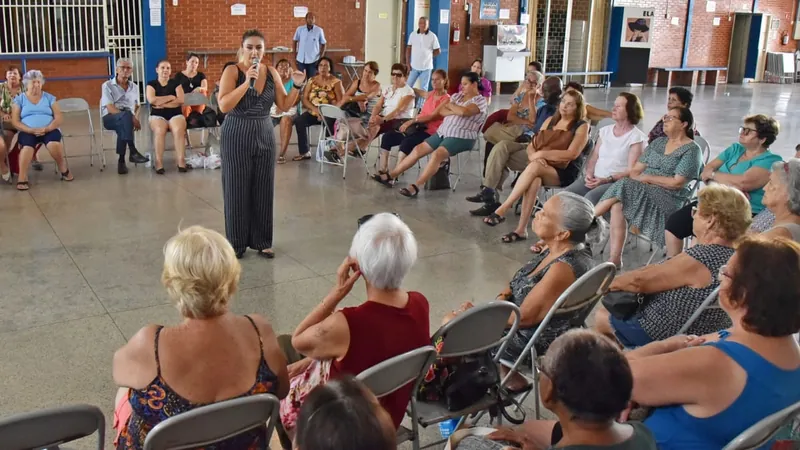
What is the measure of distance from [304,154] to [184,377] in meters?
6.53

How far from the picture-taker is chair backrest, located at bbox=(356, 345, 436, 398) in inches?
80.4

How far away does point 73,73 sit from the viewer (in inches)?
460

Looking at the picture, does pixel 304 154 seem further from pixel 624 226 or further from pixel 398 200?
pixel 624 226

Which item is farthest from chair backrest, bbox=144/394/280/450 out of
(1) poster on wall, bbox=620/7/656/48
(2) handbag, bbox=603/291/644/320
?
(1) poster on wall, bbox=620/7/656/48

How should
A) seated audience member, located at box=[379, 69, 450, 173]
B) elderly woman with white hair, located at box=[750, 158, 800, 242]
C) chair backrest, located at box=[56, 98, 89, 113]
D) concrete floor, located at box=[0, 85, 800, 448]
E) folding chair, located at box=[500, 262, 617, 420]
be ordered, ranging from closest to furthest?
folding chair, located at box=[500, 262, 617, 420]
elderly woman with white hair, located at box=[750, 158, 800, 242]
concrete floor, located at box=[0, 85, 800, 448]
seated audience member, located at box=[379, 69, 450, 173]
chair backrest, located at box=[56, 98, 89, 113]

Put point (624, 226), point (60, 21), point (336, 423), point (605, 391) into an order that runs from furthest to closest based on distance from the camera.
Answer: point (60, 21), point (624, 226), point (605, 391), point (336, 423)

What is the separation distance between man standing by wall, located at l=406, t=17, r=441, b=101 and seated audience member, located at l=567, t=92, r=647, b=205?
27.2 feet

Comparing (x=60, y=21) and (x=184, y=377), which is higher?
(x=60, y=21)

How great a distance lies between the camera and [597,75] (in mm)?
18656

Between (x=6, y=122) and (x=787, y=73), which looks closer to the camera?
(x=6, y=122)

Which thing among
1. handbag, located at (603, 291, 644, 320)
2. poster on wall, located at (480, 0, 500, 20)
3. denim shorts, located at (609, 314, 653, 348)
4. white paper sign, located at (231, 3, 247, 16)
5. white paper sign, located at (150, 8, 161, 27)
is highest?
poster on wall, located at (480, 0, 500, 20)

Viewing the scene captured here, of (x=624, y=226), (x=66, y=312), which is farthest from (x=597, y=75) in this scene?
(x=66, y=312)

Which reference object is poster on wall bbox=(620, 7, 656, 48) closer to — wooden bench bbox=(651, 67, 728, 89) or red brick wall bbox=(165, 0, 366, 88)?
wooden bench bbox=(651, 67, 728, 89)

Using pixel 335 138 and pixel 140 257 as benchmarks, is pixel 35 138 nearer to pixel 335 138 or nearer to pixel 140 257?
pixel 140 257
